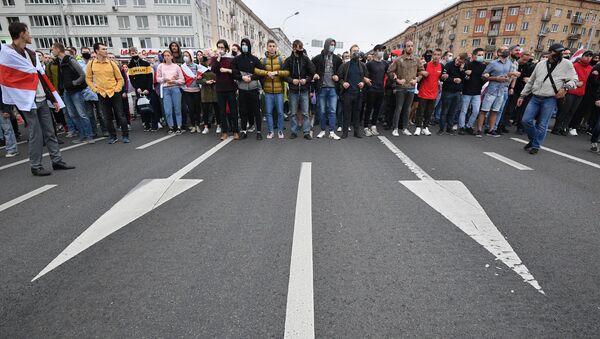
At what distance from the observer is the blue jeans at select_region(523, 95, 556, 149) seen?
6164 mm

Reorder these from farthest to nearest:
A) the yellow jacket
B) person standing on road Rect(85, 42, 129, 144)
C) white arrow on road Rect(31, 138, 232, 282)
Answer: the yellow jacket < person standing on road Rect(85, 42, 129, 144) < white arrow on road Rect(31, 138, 232, 282)

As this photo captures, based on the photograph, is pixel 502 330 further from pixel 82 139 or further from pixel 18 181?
pixel 82 139

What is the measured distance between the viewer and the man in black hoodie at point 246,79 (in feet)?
23.3

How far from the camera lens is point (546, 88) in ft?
20.0

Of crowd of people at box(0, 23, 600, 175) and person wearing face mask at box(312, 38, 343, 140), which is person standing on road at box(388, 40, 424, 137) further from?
person wearing face mask at box(312, 38, 343, 140)

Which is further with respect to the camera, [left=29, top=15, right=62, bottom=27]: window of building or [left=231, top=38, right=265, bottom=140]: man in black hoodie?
[left=29, top=15, right=62, bottom=27]: window of building

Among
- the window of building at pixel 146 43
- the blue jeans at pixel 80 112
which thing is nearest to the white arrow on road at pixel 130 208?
the blue jeans at pixel 80 112

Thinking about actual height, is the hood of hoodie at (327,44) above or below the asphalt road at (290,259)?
above

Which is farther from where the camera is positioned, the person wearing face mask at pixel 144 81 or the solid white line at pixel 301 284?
the person wearing face mask at pixel 144 81

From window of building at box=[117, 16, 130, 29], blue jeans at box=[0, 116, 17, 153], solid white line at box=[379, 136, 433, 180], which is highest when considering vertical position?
window of building at box=[117, 16, 130, 29]

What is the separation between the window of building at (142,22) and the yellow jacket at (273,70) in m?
53.9

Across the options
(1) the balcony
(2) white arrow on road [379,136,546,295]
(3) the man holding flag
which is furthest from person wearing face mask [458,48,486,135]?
(1) the balcony

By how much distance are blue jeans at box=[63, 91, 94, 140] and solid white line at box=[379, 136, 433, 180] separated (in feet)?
24.8

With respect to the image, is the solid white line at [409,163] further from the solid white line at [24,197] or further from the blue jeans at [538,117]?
the solid white line at [24,197]
